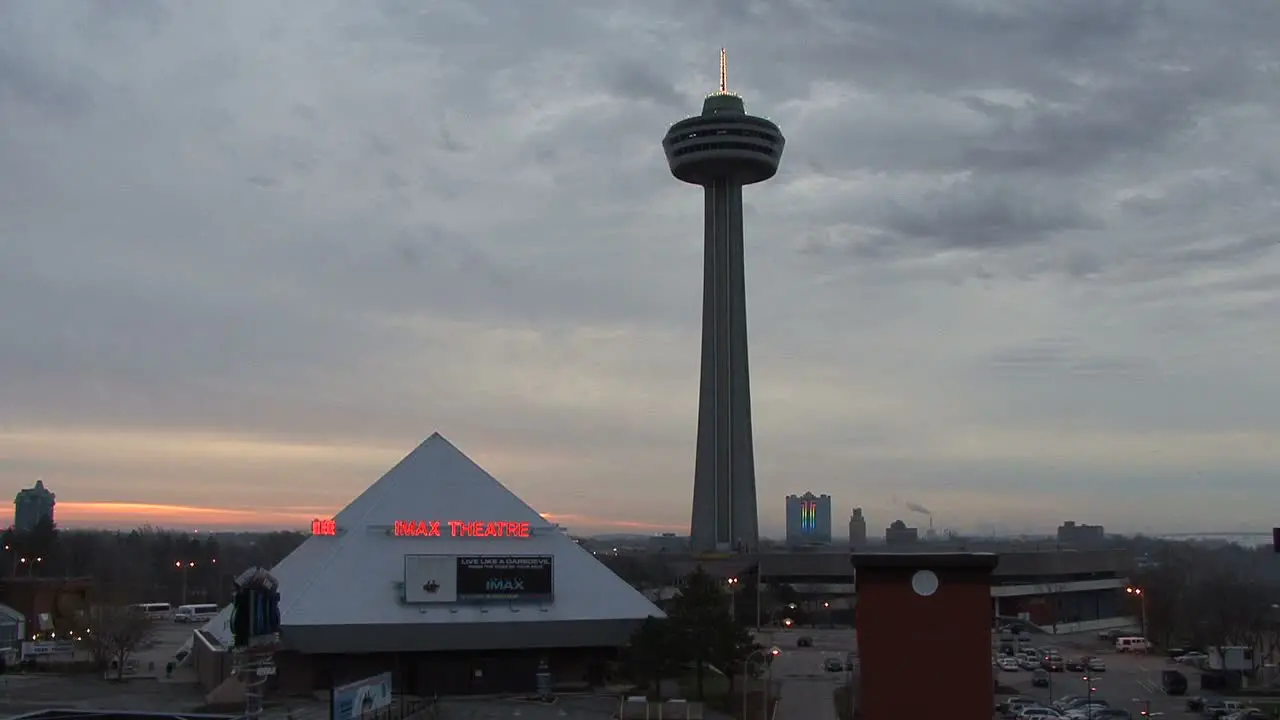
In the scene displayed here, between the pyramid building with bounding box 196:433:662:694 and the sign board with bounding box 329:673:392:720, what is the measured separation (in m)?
12.3

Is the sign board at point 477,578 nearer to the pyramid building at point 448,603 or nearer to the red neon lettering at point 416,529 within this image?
the pyramid building at point 448,603

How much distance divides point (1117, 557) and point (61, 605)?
10632cm

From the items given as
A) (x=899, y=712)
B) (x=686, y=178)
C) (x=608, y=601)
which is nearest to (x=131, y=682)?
(x=608, y=601)

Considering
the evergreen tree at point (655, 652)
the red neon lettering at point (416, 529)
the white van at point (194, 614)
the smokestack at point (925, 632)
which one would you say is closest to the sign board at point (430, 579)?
the red neon lettering at point (416, 529)

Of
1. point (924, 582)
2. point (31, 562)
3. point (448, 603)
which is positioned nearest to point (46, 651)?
point (448, 603)

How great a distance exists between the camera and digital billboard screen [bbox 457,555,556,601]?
197ft

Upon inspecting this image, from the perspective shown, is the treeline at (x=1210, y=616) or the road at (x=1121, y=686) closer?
the road at (x=1121, y=686)

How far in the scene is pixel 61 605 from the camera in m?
95.4

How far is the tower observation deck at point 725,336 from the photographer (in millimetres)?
Result: 148125

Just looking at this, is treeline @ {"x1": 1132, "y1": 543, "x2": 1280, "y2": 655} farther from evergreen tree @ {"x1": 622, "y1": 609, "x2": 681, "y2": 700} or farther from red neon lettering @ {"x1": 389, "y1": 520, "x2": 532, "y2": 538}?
red neon lettering @ {"x1": 389, "y1": 520, "x2": 532, "y2": 538}

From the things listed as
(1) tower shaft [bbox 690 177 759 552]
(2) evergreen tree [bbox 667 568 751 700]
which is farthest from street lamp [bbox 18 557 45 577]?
(2) evergreen tree [bbox 667 568 751 700]

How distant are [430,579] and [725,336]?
308 feet

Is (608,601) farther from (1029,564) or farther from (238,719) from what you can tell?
(1029,564)

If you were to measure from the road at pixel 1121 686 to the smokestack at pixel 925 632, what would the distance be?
33057 millimetres
